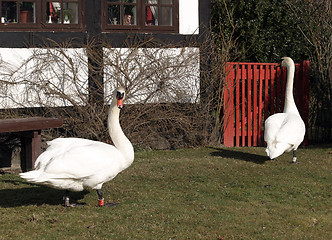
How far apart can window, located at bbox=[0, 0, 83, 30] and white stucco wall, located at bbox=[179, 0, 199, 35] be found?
2.34 meters

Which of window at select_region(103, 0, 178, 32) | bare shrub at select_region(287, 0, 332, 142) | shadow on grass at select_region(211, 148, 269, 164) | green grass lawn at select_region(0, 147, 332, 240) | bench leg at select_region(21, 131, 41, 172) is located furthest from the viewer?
bare shrub at select_region(287, 0, 332, 142)

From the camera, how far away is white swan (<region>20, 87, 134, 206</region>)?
247 inches

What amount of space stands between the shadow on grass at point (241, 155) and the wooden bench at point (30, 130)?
3.51 m

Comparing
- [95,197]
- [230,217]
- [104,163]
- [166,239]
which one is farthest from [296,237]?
[95,197]

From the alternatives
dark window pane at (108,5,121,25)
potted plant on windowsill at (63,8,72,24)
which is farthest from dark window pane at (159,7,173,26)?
potted plant on windowsill at (63,8,72,24)

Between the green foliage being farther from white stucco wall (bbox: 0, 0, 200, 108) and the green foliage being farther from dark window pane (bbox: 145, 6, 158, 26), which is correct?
white stucco wall (bbox: 0, 0, 200, 108)

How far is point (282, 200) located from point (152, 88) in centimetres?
492

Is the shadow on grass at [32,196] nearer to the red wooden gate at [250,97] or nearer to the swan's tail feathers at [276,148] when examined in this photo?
the swan's tail feathers at [276,148]

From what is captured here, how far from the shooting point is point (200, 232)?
19.2ft

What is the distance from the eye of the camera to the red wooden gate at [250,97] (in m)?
12.2

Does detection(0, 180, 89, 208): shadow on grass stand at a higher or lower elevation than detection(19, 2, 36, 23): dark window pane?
lower

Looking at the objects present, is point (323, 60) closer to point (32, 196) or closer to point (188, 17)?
point (188, 17)

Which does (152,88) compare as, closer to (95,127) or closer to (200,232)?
(95,127)

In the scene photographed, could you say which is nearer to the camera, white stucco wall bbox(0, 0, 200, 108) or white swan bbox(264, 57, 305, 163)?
white swan bbox(264, 57, 305, 163)
